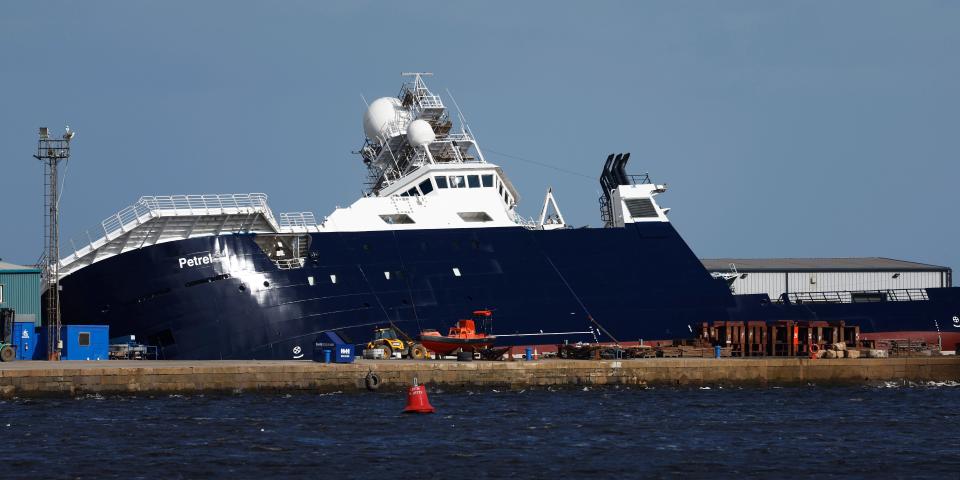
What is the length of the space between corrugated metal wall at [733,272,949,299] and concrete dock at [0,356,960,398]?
48.9ft

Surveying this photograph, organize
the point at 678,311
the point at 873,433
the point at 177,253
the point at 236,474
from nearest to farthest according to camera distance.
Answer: the point at 236,474 → the point at 873,433 → the point at 177,253 → the point at 678,311

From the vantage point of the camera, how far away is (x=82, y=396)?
4388cm

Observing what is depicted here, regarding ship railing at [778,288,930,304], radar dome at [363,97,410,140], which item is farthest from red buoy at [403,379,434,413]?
ship railing at [778,288,930,304]

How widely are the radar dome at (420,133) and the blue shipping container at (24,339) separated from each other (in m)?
15.9

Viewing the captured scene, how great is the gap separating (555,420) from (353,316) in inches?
529

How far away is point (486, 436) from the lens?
36.2m

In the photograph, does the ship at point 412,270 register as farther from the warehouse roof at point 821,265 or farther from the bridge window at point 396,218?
the warehouse roof at point 821,265

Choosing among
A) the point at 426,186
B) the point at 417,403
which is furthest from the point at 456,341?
the point at 417,403

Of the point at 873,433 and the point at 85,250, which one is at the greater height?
the point at 85,250

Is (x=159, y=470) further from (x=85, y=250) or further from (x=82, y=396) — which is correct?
(x=85, y=250)

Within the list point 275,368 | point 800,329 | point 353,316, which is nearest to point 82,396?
point 275,368

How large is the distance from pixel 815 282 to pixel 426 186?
2294 centimetres

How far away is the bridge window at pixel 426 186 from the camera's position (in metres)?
54.8

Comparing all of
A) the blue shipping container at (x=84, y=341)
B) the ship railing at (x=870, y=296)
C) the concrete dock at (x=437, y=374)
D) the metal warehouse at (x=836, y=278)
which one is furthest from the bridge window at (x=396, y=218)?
the metal warehouse at (x=836, y=278)
